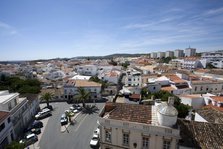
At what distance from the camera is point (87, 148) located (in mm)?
30797

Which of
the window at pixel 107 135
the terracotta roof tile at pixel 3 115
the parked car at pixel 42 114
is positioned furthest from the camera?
the parked car at pixel 42 114

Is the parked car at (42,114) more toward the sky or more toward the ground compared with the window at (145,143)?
more toward the ground

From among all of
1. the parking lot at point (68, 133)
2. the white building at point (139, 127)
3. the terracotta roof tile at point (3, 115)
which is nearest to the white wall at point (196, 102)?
the white building at point (139, 127)

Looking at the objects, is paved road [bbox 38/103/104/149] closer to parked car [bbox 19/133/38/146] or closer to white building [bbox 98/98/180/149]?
parked car [bbox 19/133/38/146]

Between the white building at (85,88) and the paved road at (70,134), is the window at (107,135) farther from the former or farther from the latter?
the white building at (85,88)

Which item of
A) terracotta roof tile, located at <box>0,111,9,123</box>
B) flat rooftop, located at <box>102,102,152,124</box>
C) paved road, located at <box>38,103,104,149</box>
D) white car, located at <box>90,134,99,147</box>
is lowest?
paved road, located at <box>38,103,104,149</box>

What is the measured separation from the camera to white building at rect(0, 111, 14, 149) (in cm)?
2853

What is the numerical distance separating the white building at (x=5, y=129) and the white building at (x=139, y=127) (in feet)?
62.3

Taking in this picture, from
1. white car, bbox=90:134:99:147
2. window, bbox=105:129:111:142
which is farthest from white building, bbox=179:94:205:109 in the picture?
window, bbox=105:129:111:142

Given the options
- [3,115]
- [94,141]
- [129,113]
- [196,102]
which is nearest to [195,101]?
[196,102]

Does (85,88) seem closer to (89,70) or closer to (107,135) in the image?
(107,135)

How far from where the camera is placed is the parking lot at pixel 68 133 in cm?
3191

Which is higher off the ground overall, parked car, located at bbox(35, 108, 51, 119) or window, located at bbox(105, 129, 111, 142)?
window, located at bbox(105, 129, 111, 142)

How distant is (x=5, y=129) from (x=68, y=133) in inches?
488
